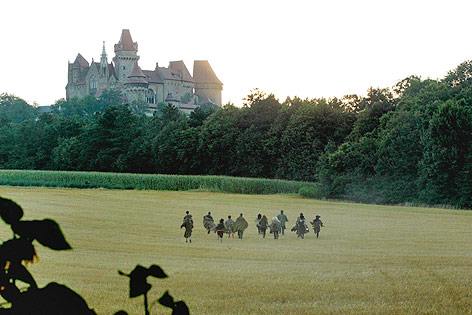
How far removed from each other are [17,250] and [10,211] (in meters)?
0.11

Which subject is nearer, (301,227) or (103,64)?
(301,227)

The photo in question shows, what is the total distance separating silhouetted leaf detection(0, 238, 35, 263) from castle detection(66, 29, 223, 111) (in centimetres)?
14180

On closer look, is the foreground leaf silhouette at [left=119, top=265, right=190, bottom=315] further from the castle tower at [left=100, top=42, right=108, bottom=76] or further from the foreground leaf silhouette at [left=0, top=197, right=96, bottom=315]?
the castle tower at [left=100, top=42, right=108, bottom=76]

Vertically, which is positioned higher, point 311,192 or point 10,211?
point 10,211

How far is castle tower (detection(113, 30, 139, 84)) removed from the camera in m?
150

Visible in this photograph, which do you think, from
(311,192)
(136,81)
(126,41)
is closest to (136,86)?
(136,81)

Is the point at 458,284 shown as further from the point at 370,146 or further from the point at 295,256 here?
the point at 370,146

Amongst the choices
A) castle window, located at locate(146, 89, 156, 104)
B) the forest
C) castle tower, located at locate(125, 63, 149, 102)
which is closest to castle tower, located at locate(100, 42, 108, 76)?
castle tower, located at locate(125, 63, 149, 102)

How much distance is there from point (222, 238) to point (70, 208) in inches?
603

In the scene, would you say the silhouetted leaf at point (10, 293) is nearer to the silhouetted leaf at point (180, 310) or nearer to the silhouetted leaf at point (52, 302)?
the silhouetted leaf at point (52, 302)

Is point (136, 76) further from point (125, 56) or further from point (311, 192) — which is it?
point (311, 192)

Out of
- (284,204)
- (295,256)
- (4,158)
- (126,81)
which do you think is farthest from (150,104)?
(295,256)

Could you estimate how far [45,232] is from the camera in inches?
52.7

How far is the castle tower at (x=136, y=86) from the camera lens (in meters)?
143
